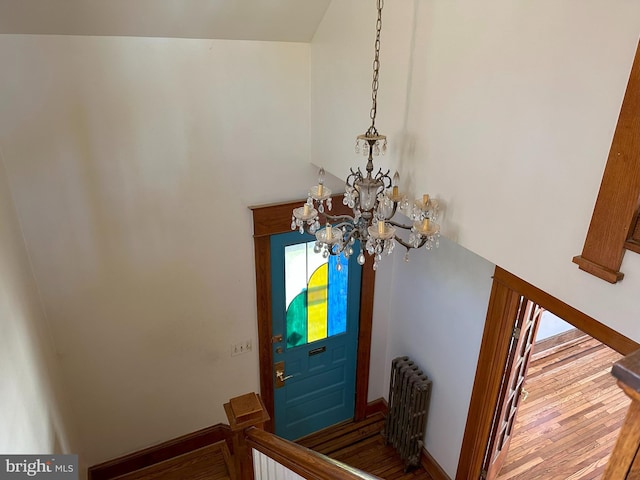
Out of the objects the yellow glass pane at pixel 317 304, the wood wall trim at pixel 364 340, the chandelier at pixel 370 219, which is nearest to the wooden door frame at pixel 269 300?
the wood wall trim at pixel 364 340

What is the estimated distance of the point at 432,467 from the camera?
11.4ft

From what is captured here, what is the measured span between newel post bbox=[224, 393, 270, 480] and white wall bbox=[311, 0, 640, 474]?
110cm

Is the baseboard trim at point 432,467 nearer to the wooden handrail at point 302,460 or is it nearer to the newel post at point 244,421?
the newel post at point 244,421

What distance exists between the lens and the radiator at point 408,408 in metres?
3.37

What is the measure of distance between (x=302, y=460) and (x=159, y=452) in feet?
7.81

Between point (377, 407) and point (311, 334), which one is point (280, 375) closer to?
point (311, 334)

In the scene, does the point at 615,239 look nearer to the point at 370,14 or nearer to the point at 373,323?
the point at 370,14

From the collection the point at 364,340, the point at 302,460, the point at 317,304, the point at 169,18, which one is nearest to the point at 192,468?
the point at 317,304

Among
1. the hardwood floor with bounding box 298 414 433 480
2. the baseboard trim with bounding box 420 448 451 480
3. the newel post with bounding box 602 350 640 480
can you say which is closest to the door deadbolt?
the hardwood floor with bounding box 298 414 433 480

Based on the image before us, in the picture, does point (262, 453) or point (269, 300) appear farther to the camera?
point (269, 300)

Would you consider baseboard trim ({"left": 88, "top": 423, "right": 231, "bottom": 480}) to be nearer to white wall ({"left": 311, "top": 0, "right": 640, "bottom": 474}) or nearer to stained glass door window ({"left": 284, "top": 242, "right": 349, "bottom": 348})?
stained glass door window ({"left": 284, "top": 242, "right": 349, "bottom": 348})

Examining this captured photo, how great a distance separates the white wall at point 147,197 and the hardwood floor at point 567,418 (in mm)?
2454

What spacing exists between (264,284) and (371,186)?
1672mm

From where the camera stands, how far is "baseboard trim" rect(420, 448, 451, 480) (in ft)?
11.1
